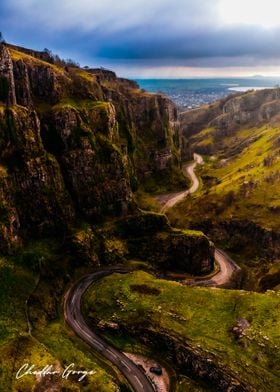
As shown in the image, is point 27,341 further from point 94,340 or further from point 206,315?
point 206,315

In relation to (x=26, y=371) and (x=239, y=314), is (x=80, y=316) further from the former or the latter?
(x=239, y=314)

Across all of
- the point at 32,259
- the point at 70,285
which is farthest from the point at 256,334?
the point at 32,259

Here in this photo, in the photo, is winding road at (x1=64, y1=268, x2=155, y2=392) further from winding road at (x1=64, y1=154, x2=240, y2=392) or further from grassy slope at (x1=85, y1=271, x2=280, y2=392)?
grassy slope at (x1=85, y1=271, x2=280, y2=392)

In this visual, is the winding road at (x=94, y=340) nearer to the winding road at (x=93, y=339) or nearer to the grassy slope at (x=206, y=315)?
the winding road at (x=93, y=339)

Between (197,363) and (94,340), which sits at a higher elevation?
(197,363)

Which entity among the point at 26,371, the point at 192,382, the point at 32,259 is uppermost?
the point at 32,259

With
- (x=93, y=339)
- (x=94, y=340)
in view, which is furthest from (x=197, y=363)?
(x=93, y=339)
